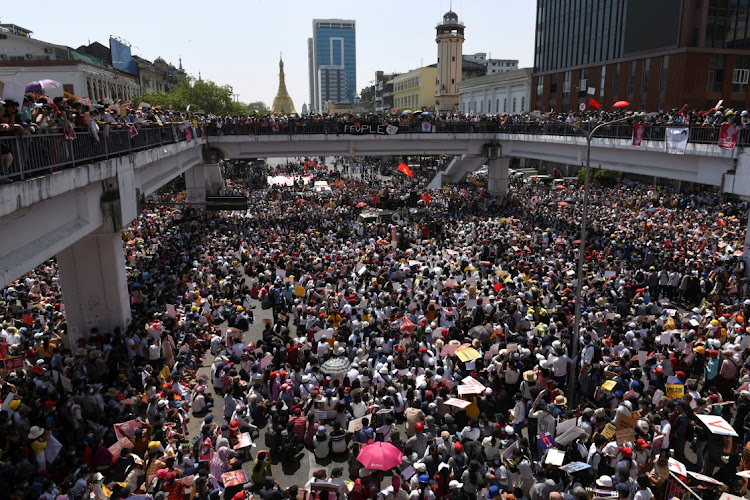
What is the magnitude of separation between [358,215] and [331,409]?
877 inches

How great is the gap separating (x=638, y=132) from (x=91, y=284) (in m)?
22.0

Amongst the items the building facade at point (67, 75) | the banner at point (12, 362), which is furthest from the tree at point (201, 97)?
the banner at point (12, 362)

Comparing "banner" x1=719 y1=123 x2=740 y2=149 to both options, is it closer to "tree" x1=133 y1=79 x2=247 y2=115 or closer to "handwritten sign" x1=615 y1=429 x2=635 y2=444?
"handwritten sign" x1=615 y1=429 x2=635 y2=444

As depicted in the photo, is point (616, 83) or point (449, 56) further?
point (449, 56)

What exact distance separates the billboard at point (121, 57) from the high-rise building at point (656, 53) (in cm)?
5367

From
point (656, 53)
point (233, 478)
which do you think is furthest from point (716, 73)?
point (233, 478)

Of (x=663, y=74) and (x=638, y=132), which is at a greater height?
(x=663, y=74)

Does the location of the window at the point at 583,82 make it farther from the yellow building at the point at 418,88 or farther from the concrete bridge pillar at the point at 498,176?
the yellow building at the point at 418,88

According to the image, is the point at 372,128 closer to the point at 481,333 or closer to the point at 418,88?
the point at 481,333

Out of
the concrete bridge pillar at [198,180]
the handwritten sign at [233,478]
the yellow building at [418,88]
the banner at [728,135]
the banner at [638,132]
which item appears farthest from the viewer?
the yellow building at [418,88]

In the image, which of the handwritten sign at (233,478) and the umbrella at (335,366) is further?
the umbrella at (335,366)

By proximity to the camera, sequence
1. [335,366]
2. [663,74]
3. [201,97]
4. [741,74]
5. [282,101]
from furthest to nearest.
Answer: [282,101], [201,97], [663,74], [741,74], [335,366]

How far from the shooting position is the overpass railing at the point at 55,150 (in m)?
7.82

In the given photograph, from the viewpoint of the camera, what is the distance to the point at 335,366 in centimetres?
1151
